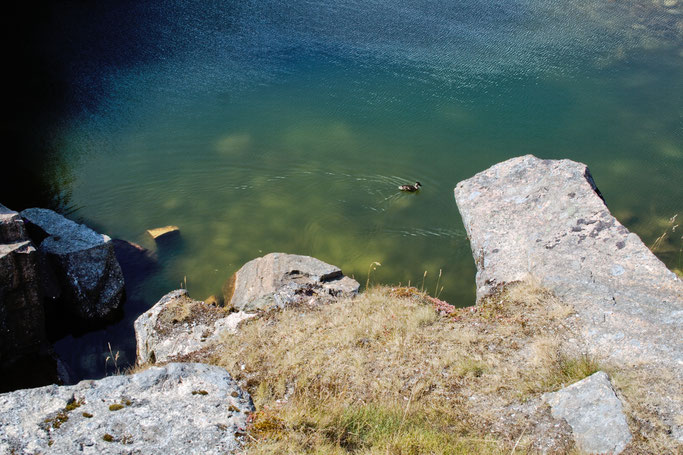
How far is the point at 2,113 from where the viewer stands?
16.0 metres

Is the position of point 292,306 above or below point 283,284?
above

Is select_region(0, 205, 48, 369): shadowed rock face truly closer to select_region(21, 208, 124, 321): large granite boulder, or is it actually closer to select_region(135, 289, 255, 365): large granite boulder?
select_region(21, 208, 124, 321): large granite boulder

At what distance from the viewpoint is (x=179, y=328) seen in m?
8.17

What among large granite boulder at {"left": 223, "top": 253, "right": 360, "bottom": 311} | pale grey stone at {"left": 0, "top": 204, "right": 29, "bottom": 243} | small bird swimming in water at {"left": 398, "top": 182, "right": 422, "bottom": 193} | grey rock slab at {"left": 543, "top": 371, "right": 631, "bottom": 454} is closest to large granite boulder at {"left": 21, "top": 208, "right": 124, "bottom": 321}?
pale grey stone at {"left": 0, "top": 204, "right": 29, "bottom": 243}

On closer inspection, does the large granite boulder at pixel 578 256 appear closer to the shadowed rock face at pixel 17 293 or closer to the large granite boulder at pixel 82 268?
the large granite boulder at pixel 82 268

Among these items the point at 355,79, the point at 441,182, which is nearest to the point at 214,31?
the point at 355,79

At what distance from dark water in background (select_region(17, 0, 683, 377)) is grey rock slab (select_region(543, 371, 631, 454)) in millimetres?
5261

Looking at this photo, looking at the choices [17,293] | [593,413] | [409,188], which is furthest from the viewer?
[409,188]

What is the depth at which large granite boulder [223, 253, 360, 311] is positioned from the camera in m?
8.70

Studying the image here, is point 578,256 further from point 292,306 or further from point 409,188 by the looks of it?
point 409,188

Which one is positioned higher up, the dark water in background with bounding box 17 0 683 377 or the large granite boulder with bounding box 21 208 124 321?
the dark water in background with bounding box 17 0 683 377

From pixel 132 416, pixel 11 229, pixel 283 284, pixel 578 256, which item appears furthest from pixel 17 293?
pixel 578 256

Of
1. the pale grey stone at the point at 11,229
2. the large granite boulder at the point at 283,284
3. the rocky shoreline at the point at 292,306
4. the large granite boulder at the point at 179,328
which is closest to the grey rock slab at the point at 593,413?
the rocky shoreline at the point at 292,306

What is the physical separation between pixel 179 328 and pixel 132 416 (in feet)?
10.7
